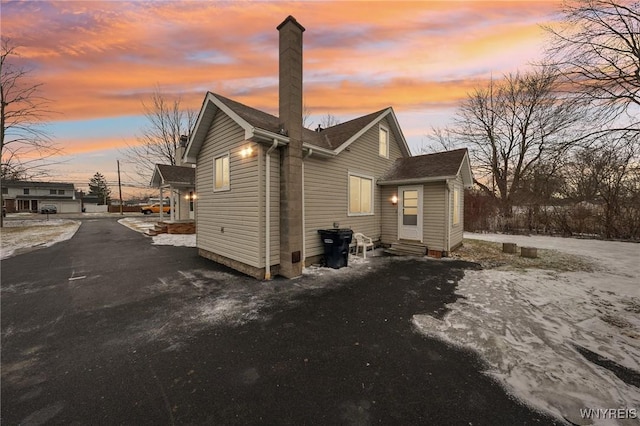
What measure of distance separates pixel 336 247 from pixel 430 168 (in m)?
5.66

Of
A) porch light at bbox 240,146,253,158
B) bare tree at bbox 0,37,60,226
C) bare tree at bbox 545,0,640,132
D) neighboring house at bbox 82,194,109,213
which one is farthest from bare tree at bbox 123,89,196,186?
neighboring house at bbox 82,194,109,213

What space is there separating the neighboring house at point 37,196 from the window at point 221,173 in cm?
5770

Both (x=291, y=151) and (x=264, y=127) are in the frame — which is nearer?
(x=264, y=127)

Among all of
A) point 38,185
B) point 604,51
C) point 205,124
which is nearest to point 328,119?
point 205,124

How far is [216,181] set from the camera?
26.3ft

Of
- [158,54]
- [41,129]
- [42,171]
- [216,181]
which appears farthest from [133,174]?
[216,181]

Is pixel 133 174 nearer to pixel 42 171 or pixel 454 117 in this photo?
pixel 42 171

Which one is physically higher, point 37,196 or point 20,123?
point 20,123

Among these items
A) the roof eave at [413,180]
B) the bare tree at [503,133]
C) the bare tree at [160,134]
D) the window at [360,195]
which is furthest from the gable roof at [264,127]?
the bare tree at [160,134]

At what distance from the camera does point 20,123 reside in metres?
16.0

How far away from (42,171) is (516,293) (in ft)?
90.5

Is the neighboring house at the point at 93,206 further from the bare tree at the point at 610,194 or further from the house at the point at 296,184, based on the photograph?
the bare tree at the point at 610,194

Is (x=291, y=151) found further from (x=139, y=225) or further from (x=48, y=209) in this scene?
(x=48, y=209)

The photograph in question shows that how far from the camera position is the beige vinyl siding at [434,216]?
9047mm
